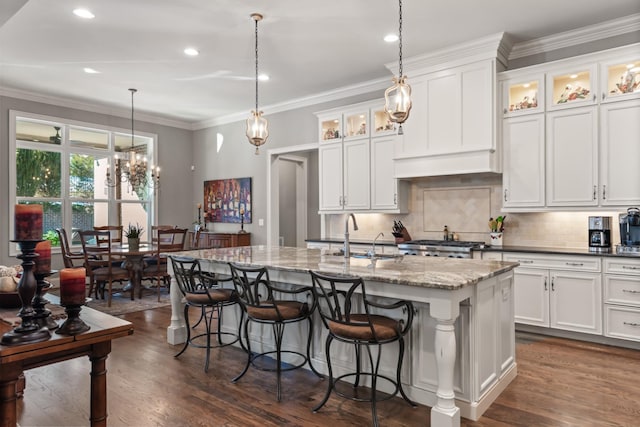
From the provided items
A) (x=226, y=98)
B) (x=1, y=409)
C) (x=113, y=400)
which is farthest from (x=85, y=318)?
(x=226, y=98)

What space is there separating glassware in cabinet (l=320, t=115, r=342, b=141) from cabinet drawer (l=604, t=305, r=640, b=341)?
12.5ft

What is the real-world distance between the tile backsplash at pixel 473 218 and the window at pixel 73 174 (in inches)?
176

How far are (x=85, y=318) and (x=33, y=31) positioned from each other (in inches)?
143

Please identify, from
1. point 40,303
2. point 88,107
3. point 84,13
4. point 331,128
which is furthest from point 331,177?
point 40,303

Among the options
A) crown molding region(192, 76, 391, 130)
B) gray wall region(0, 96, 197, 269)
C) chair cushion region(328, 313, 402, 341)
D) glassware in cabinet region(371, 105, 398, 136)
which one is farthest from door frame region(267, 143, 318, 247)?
chair cushion region(328, 313, 402, 341)

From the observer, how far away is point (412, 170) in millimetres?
5066

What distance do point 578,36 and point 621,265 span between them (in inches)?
94.4

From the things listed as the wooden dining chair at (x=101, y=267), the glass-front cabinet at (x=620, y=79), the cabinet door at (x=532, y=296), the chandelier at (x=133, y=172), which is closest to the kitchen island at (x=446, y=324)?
the cabinet door at (x=532, y=296)

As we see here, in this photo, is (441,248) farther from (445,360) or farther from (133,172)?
(133,172)

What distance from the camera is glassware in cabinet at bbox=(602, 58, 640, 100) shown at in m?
3.89

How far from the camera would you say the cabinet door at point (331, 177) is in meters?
5.95

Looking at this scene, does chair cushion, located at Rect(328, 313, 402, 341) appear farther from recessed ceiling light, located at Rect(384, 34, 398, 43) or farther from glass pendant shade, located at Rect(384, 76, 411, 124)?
recessed ceiling light, located at Rect(384, 34, 398, 43)

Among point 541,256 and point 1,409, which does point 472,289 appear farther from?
point 1,409

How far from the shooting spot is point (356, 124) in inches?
229
